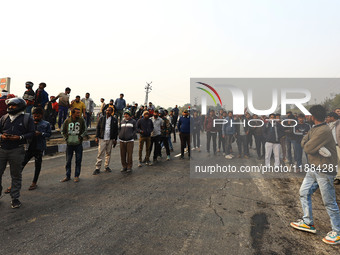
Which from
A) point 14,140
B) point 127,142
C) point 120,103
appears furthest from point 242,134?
point 14,140

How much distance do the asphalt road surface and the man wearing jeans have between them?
24 centimetres

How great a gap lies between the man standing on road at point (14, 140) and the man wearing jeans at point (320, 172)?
197 inches

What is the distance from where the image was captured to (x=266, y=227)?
3092mm

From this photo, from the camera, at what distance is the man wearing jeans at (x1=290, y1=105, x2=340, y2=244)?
2.95m

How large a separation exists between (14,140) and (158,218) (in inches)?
123

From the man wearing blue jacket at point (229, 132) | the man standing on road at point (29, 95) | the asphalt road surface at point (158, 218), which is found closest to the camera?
the asphalt road surface at point (158, 218)

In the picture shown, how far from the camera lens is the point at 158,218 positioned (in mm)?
3320

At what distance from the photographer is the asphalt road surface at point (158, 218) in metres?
2.59

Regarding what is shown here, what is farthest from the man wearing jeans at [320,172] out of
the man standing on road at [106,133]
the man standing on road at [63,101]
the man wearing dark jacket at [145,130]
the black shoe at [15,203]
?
the man standing on road at [63,101]

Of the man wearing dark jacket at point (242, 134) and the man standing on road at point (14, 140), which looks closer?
the man standing on road at point (14, 140)

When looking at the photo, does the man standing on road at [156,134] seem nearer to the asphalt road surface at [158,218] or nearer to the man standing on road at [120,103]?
the asphalt road surface at [158,218]

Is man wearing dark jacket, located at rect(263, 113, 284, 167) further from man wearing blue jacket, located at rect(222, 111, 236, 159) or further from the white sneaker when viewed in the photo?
the white sneaker

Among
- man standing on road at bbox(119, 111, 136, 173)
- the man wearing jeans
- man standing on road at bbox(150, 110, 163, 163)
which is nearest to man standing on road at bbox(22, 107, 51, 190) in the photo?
man standing on road at bbox(119, 111, 136, 173)

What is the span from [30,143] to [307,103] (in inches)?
349
